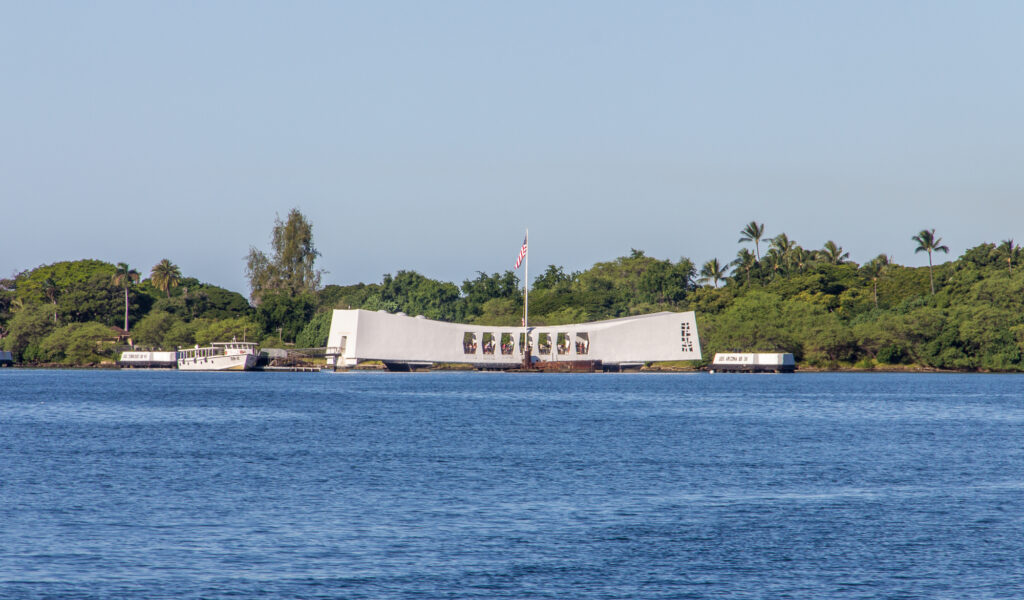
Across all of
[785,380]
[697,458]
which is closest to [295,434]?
[697,458]

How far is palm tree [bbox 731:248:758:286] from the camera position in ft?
436

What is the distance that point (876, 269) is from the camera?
5025 inches

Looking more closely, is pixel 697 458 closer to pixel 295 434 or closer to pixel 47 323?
pixel 295 434

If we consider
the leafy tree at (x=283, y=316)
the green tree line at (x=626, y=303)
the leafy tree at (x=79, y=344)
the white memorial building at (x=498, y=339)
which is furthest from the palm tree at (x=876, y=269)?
the leafy tree at (x=79, y=344)

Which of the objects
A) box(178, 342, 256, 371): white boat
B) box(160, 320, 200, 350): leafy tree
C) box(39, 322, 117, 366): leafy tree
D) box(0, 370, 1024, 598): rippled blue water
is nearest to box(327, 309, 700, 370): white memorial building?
box(178, 342, 256, 371): white boat

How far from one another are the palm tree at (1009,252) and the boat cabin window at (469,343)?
55109 millimetres

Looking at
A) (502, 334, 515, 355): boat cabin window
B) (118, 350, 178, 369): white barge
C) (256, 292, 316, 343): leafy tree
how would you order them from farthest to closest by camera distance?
1. (256, 292, 316, 343): leafy tree
2. (118, 350, 178, 369): white barge
3. (502, 334, 515, 355): boat cabin window

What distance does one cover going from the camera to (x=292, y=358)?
123938 mm

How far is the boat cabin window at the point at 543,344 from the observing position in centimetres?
12088

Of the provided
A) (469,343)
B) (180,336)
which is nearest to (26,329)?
(180,336)

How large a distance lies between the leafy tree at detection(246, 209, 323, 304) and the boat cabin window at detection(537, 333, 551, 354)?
1310 inches

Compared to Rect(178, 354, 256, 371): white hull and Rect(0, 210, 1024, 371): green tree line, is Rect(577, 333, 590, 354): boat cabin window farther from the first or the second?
Rect(178, 354, 256, 371): white hull

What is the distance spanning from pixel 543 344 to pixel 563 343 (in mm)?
2911

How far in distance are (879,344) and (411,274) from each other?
57.5 metres
